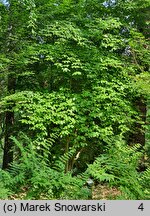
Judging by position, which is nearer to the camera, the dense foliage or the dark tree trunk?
the dense foliage

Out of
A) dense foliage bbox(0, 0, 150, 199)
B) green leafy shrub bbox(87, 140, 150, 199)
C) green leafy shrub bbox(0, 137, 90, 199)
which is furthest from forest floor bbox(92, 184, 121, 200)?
dense foliage bbox(0, 0, 150, 199)

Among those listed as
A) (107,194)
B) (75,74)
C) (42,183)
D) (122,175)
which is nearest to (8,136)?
(75,74)

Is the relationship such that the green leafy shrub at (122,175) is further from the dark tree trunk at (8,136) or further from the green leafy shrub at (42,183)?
the dark tree trunk at (8,136)

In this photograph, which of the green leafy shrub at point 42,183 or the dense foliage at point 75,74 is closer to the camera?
the green leafy shrub at point 42,183

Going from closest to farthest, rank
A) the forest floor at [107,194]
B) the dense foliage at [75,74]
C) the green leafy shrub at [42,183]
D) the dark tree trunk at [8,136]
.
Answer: the green leafy shrub at [42,183], the forest floor at [107,194], the dense foliage at [75,74], the dark tree trunk at [8,136]

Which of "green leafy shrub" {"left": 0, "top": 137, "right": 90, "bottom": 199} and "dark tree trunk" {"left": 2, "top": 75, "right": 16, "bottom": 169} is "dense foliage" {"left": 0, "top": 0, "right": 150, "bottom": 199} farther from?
"green leafy shrub" {"left": 0, "top": 137, "right": 90, "bottom": 199}

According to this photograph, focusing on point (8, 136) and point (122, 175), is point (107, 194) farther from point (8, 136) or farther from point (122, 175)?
point (8, 136)

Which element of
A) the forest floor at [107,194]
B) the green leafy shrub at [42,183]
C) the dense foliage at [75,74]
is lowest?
the forest floor at [107,194]

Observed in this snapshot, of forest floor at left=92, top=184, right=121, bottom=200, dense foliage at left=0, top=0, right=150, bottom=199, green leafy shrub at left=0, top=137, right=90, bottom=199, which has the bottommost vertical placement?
forest floor at left=92, top=184, right=121, bottom=200

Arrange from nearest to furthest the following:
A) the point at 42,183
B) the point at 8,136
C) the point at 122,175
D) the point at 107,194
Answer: the point at 42,183
the point at 122,175
the point at 107,194
the point at 8,136

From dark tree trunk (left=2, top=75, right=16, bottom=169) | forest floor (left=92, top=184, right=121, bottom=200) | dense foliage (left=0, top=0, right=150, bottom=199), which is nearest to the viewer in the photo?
forest floor (left=92, top=184, right=121, bottom=200)

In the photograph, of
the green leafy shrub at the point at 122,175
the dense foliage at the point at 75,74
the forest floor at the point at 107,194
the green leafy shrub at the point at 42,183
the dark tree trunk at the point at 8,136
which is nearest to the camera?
the green leafy shrub at the point at 42,183

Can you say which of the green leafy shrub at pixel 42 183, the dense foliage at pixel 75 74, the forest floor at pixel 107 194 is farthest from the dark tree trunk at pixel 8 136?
the green leafy shrub at pixel 42 183

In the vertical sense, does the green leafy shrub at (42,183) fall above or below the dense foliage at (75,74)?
below
